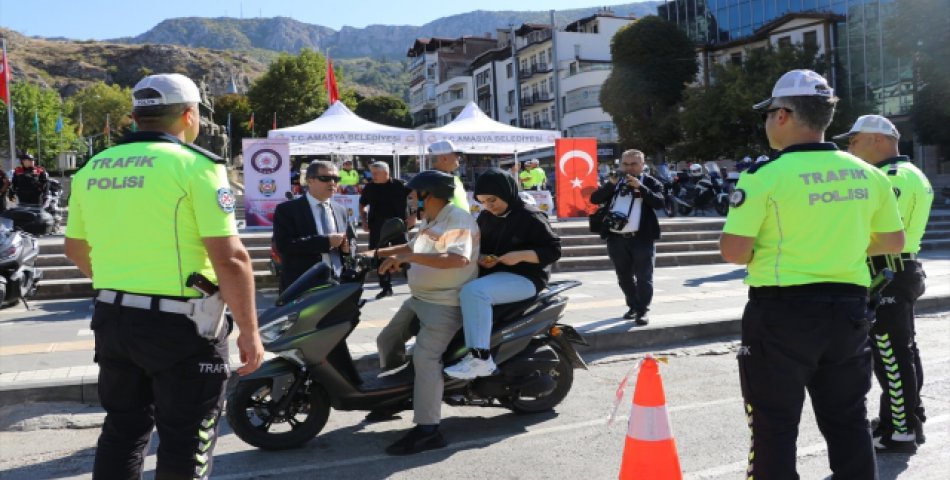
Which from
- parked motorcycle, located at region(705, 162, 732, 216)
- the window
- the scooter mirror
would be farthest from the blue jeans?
the window

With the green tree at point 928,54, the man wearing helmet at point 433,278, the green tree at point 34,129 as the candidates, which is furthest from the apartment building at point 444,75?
the man wearing helmet at point 433,278

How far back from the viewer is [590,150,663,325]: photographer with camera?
792 centimetres

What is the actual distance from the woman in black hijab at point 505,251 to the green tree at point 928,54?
31.4 meters

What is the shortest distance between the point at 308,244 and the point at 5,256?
16.6 ft

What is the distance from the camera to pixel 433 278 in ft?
15.8

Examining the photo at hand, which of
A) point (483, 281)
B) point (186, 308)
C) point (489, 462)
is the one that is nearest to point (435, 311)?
point (483, 281)

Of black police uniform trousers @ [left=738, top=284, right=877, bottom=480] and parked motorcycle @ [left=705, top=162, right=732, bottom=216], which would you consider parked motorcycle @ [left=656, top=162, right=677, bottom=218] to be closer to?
parked motorcycle @ [left=705, top=162, right=732, bottom=216]

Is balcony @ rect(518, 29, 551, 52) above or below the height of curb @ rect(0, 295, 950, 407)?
above

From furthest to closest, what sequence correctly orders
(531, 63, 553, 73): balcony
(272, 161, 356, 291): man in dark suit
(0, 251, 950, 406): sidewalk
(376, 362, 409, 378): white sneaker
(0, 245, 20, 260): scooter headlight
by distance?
(531, 63, 553, 73): balcony
(0, 245, 20, 260): scooter headlight
(272, 161, 356, 291): man in dark suit
(0, 251, 950, 406): sidewalk
(376, 362, 409, 378): white sneaker

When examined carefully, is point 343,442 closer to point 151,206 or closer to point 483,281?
point 483,281

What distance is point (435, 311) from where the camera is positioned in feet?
15.9

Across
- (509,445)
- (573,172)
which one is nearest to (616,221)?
(509,445)

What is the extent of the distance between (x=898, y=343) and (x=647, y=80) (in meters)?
46.8

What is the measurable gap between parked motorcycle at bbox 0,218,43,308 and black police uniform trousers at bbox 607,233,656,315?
6.71 meters
